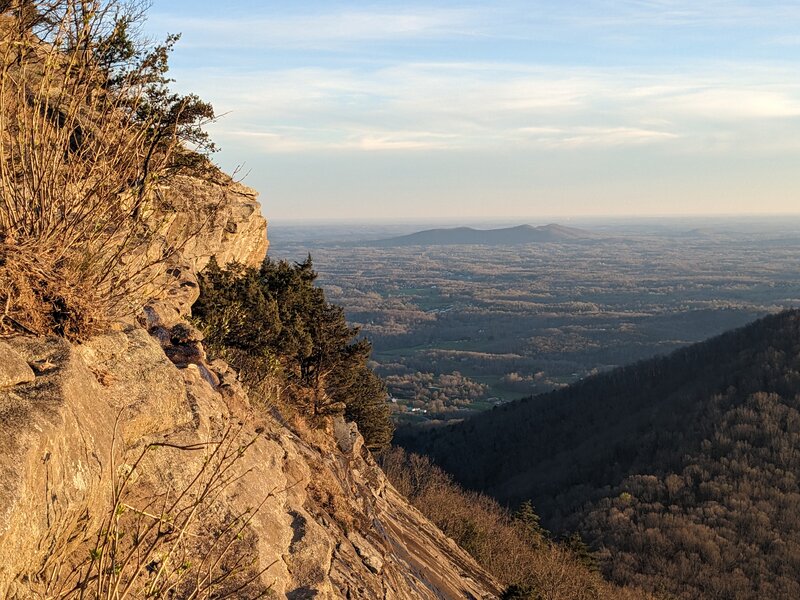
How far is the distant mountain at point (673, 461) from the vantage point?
2142 inches

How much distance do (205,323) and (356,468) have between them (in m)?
6.81

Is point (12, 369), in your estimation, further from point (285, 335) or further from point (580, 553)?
point (580, 553)

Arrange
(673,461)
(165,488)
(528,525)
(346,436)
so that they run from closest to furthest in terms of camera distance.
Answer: (165,488) → (346,436) → (528,525) → (673,461)

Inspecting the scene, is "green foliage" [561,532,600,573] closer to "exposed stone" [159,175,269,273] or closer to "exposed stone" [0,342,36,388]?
"exposed stone" [159,175,269,273]

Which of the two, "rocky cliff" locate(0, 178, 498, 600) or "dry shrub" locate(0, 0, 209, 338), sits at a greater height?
"dry shrub" locate(0, 0, 209, 338)

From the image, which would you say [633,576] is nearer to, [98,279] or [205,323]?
[205,323]

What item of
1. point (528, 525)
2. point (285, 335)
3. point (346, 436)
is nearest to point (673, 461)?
point (528, 525)

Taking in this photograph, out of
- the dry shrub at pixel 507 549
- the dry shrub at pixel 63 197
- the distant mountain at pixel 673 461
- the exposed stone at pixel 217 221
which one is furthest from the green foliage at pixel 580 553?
the dry shrub at pixel 63 197

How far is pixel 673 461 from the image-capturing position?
7719 cm

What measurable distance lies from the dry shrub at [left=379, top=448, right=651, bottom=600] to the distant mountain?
1237 cm

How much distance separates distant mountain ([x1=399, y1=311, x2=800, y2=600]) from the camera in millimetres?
54406

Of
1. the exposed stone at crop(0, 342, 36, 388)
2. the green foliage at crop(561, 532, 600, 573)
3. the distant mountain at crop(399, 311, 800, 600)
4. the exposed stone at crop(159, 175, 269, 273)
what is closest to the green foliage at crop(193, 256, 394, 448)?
the exposed stone at crop(159, 175, 269, 273)

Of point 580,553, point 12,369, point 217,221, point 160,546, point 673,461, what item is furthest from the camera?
point 673,461

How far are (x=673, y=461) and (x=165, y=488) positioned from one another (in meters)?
82.4
